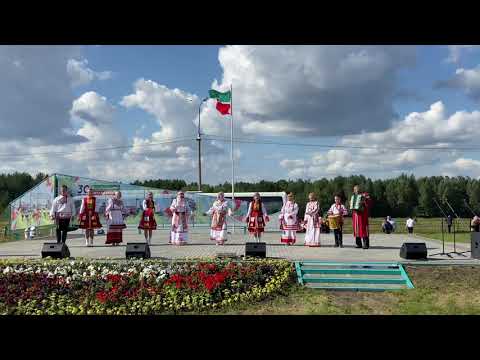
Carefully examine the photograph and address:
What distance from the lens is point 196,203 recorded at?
813 inches

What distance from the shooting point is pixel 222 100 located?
2034 centimetres

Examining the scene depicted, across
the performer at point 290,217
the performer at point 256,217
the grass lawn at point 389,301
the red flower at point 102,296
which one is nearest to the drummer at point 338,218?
the performer at point 290,217

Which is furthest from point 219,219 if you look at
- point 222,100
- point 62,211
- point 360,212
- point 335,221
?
point 222,100

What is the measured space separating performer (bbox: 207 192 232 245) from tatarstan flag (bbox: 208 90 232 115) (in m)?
7.18

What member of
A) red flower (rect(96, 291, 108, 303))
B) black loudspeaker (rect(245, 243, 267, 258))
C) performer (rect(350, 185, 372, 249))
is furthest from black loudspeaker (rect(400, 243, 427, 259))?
red flower (rect(96, 291, 108, 303))

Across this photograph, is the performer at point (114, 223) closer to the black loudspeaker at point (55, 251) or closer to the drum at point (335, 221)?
the black loudspeaker at point (55, 251)

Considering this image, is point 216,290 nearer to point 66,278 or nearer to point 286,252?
point 66,278

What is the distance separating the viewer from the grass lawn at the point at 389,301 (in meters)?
7.63

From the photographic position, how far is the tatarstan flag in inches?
798

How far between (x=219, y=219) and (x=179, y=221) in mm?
1220

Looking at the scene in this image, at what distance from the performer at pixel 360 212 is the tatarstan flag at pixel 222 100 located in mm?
9211

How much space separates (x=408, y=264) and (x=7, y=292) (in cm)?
752
